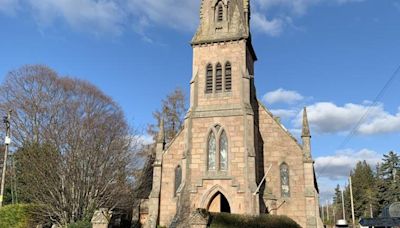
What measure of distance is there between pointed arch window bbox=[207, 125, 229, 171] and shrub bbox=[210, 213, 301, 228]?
5.33m

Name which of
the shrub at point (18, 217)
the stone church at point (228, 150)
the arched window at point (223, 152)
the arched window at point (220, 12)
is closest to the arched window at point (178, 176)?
the stone church at point (228, 150)

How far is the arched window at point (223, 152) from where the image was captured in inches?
920

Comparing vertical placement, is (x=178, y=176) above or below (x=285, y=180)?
above

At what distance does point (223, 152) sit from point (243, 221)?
7.26 m

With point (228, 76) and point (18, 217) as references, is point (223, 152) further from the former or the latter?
point (18, 217)

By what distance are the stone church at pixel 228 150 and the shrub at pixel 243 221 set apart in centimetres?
288

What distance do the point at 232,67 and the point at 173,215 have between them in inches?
419

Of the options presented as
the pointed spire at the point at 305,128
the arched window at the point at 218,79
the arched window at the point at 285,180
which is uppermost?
the arched window at the point at 218,79

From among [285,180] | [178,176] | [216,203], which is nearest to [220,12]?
[178,176]

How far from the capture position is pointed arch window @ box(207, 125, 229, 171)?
23422 mm

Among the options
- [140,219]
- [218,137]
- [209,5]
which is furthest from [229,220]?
[209,5]

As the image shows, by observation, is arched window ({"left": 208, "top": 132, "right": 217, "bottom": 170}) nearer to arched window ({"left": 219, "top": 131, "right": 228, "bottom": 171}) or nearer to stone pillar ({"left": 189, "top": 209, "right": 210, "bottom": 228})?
arched window ({"left": 219, "top": 131, "right": 228, "bottom": 171})

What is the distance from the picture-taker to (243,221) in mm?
16875

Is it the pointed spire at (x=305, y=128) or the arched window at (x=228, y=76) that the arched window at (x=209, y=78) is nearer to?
the arched window at (x=228, y=76)
